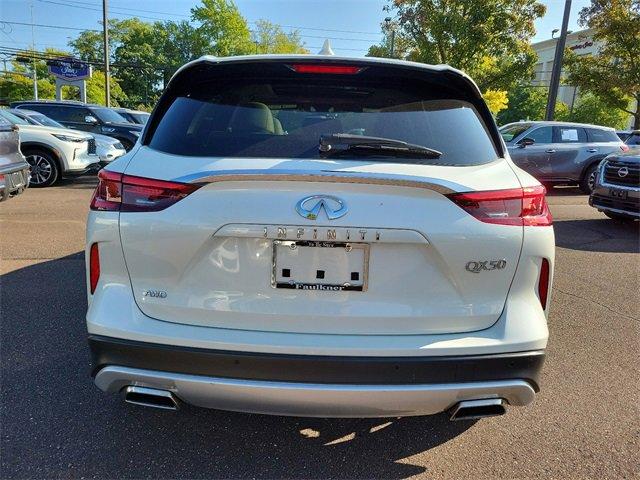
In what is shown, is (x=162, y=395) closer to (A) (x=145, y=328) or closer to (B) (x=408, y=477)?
(A) (x=145, y=328)

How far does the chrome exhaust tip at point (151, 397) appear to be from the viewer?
2.01 m

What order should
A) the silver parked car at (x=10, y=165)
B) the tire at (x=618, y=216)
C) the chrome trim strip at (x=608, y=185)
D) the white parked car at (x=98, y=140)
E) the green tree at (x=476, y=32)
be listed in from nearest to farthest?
1. the silver parked car at (x=10, y=165)
2. the chrome trim strip at (x=608, y=185)
3. the tire at (x=618, y=216)
4. the white parked car at (x=98, y=140)
5. the green tree at (x=476, y=32)

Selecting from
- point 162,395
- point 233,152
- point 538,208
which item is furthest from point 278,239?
point 538,208

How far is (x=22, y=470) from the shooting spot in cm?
227

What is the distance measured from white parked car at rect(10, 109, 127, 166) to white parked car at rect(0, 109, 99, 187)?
0.40m

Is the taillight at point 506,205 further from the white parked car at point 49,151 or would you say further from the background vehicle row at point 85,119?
the background vehicle row at point 85,119

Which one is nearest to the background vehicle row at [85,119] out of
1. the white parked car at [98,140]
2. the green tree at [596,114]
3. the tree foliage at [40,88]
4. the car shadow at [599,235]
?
the white parked car at [98,140]

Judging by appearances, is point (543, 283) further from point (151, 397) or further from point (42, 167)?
point (42, 167)

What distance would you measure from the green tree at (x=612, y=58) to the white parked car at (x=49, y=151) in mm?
21774

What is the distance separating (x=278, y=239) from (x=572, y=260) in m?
5.45

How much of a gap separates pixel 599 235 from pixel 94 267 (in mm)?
7759

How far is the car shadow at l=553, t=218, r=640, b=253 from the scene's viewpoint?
6.99 meters

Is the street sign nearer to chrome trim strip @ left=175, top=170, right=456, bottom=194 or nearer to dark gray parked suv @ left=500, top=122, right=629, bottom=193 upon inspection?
dark gray parked suv @ left=500, top=122, right=629, bottom=193

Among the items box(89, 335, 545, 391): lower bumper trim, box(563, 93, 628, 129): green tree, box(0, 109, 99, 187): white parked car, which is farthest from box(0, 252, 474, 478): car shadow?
box(563, 93, 628, 129): green tree
